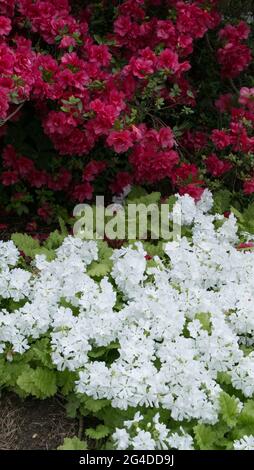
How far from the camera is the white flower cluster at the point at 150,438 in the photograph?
2396mm

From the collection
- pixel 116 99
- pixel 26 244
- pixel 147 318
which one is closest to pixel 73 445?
pixel 147 318

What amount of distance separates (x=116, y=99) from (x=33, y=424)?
1634mm

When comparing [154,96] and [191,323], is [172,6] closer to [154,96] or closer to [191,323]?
[154,96]

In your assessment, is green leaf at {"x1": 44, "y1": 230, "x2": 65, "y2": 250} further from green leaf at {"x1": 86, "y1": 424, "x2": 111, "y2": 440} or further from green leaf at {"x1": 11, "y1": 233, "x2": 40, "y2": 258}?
green leaf at {"x1": 86, "y1": 424, "x2": 111, "y2": 440}

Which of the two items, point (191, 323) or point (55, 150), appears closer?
point (191, 323)

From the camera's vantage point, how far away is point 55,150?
4.17 m

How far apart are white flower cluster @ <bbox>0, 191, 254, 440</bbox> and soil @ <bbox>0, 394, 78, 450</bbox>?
0.21 meters

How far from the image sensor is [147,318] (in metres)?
2.90

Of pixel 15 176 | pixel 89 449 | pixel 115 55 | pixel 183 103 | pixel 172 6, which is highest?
pixel 172 6

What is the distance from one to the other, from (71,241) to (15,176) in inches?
34.7

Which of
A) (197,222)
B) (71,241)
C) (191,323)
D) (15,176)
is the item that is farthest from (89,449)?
(15,176)

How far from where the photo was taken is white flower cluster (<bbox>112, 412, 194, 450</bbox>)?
2396mm
